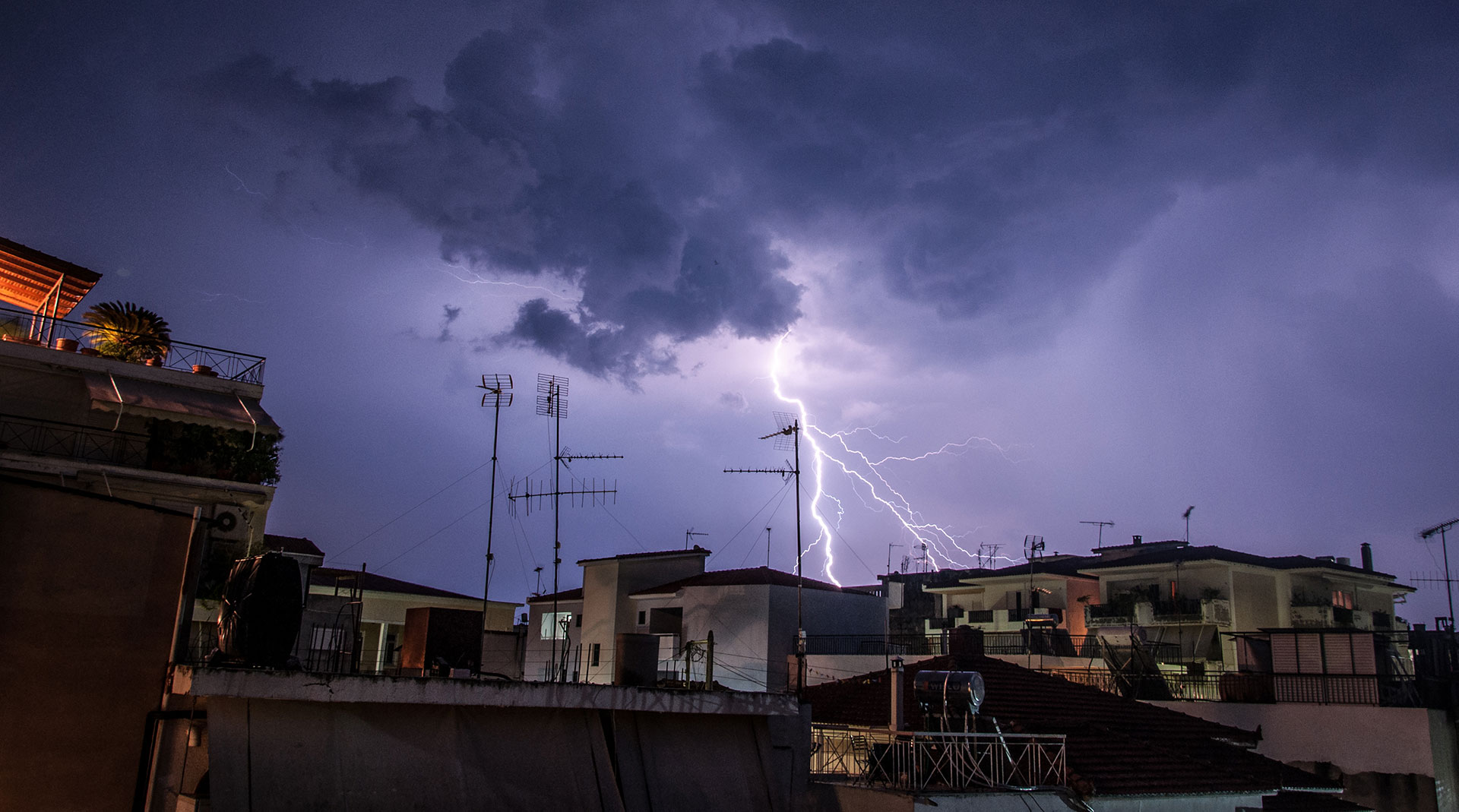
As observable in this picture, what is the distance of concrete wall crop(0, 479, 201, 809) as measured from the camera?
488 inches

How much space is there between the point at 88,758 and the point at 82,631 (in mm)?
1612

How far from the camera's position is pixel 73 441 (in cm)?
2356

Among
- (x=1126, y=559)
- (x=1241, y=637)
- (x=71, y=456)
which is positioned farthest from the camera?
(x=1126, y=559)

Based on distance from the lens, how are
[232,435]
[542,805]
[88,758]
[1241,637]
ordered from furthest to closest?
[1241,637]
[232,435]
[542,805]
[88,758]

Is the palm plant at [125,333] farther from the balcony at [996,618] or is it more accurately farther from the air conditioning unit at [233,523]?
the balcony at [996,618]

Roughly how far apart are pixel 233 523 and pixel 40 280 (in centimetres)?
914

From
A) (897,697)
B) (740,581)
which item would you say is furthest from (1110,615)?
(897,697)

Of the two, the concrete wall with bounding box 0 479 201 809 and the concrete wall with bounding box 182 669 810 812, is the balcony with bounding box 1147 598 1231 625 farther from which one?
the concrete wall with bounding box 0 479 201 809

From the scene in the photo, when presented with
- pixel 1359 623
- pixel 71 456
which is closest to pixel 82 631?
pixel 71 456

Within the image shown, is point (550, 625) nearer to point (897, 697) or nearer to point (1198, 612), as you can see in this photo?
point (1198, 612)

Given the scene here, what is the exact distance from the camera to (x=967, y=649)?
101ft

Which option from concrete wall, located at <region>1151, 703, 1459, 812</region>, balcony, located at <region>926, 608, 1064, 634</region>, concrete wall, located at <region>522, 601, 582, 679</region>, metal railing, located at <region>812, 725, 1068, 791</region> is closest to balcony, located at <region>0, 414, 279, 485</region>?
metal railing, located at <region>812, 725, 1068, 791</region>

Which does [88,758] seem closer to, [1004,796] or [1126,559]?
[1004,796]

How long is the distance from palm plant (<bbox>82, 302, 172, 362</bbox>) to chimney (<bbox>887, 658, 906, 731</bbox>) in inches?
800
